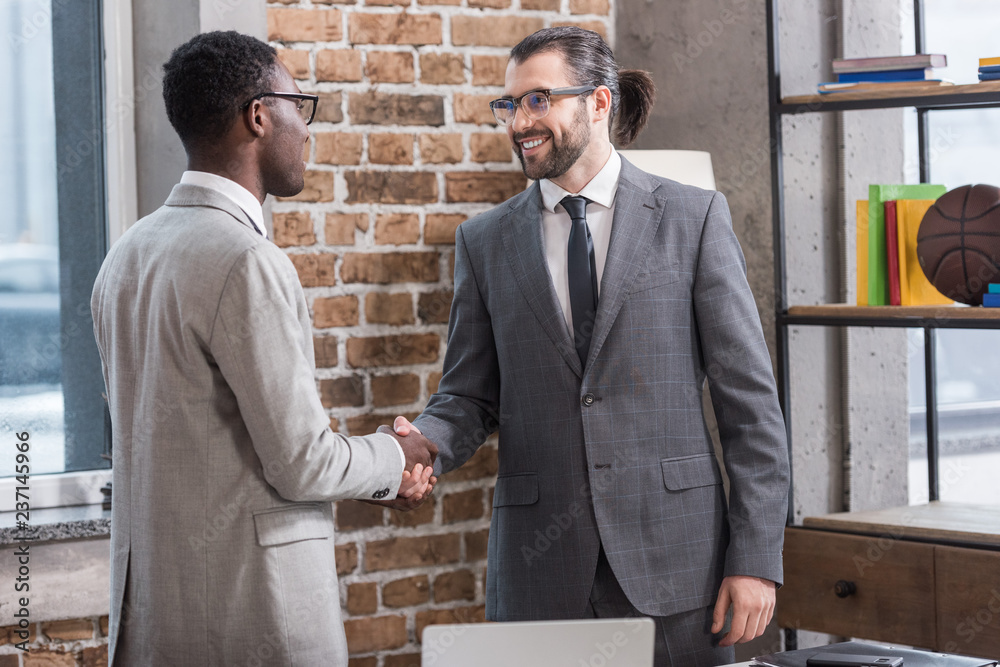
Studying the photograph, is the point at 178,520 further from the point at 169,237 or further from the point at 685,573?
the point at 685,573

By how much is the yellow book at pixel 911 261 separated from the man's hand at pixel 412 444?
3.85 feet

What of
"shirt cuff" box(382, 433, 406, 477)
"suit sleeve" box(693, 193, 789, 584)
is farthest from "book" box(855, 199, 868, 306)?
"shirt cuff" box(382, 433, 406, 477)

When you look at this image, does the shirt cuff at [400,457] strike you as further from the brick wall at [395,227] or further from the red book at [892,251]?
the red book at [892,251]

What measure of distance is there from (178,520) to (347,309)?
1.06 metres

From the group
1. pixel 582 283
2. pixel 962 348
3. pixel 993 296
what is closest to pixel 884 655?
pixel 582 283

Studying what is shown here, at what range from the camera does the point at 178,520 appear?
4.62 feet

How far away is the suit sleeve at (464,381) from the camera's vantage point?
6.35ft

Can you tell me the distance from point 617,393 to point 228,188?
0.77 meters

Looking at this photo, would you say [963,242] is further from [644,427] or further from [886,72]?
[644,427]

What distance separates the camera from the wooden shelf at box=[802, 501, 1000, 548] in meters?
2.05

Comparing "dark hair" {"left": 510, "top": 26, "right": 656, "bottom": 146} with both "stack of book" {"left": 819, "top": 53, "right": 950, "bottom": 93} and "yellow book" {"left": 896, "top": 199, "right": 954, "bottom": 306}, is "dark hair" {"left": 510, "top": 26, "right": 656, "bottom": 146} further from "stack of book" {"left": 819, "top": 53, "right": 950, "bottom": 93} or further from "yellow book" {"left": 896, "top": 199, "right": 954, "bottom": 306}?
"yellow book" {"left": 896, "top": 199, "right": 954, "bottom": 306}

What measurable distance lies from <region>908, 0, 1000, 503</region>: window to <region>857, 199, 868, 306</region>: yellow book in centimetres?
41

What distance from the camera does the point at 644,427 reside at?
1728mm

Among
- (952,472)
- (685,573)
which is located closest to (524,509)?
(685,573)
